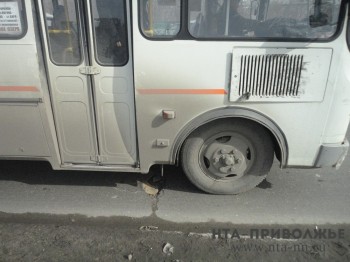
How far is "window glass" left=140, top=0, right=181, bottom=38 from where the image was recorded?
2.98 metres

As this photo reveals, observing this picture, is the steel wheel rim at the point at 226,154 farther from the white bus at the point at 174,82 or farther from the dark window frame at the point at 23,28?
the dark window frame at the point at 23,28

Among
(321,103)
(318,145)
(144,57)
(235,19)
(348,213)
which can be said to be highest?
(235,19)

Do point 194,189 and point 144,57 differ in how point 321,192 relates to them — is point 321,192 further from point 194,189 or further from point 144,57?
point 144,57

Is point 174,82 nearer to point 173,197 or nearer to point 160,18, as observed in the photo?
point 160,18

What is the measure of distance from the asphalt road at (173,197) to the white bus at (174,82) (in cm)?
42

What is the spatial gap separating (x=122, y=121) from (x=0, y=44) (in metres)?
1.40

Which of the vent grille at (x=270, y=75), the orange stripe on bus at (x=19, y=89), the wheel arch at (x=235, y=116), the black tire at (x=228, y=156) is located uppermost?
the vent grille at (x=270, y=75)

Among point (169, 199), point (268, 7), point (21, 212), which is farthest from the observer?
point (169, 199)

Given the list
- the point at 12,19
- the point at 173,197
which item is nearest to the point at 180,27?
the point at 12,19

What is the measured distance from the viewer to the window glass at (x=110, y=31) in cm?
302

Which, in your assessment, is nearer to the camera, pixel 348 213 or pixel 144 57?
pixel 144 57

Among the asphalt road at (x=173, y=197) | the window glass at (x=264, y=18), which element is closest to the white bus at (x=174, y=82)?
the window glass at (x=264, y=18)

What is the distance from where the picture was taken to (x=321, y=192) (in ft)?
12.7

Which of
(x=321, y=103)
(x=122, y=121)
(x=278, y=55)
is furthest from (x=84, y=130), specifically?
(x=321, y=103)
